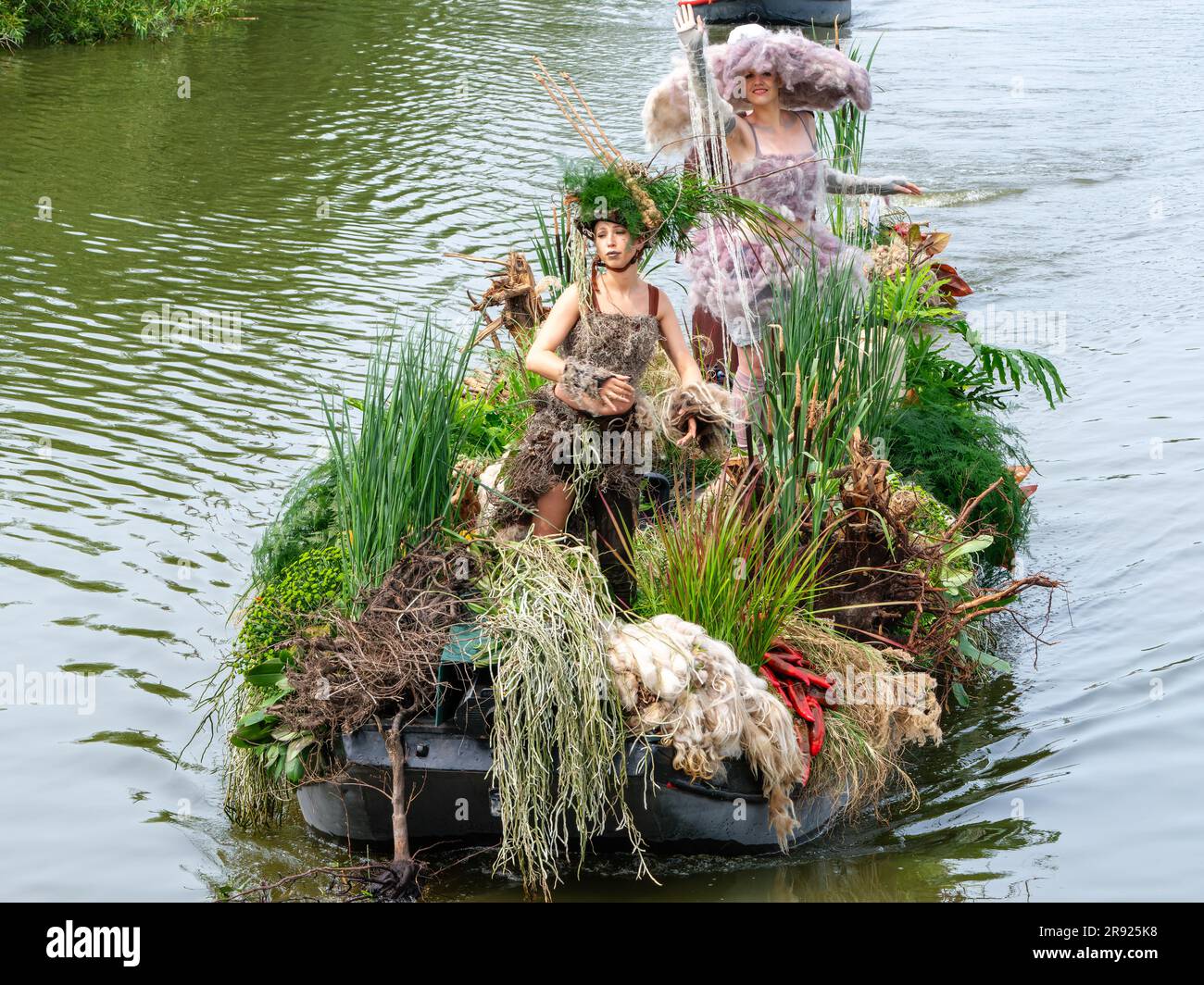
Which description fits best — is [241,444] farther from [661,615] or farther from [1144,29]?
[1144,29]

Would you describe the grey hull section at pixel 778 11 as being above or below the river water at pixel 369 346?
above

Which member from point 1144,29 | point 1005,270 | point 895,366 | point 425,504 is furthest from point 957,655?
point 1144,29

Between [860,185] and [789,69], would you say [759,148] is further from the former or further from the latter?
[860,185]

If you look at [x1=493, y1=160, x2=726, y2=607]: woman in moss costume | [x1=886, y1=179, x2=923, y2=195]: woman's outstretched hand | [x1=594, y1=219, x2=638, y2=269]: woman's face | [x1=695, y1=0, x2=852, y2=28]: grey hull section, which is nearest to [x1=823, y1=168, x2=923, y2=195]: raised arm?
[x1=886, y1=179, x2=923, y2=195]: woman's outstretched hand

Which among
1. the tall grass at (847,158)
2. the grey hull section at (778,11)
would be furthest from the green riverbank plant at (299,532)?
the grey hull section at (778,11)

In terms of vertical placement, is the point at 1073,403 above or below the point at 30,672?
above

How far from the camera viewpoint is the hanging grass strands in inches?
169

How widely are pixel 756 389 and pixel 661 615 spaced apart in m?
1.45

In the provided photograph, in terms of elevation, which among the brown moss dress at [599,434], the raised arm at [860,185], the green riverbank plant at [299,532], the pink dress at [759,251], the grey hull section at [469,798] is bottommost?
the grey hull section at [469,798]

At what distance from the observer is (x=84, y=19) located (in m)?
17.8

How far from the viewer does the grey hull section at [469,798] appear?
14.6 feet

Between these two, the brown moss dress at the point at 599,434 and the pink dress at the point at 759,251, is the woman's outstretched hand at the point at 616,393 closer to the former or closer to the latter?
the brown moss dress at the point at 599,434

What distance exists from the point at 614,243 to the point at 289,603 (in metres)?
1.74

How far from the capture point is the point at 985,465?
23.1 ft
